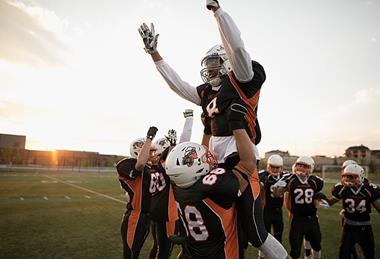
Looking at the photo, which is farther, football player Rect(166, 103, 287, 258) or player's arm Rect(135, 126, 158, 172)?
player's arm Rect(135, 126, 158, 172)

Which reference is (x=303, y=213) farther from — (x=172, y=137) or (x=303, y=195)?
(x=172, y=137)

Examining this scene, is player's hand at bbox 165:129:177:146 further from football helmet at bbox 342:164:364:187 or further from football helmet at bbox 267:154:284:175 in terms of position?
football helmet at bbox 267:154:284:175

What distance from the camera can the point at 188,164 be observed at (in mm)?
2688

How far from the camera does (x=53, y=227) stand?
964 cm

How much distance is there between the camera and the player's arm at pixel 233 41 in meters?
2.55

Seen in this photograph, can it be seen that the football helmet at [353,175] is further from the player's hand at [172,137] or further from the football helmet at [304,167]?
the player's hand at [172,137]

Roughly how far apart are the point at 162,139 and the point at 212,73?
8.75 feet

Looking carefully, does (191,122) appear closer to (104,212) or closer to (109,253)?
(109,253)

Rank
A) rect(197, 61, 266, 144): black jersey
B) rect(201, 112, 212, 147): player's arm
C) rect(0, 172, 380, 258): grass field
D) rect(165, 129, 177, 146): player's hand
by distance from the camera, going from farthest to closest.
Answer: rect(0, 172, 380, 258): grass field < rect(165, 129, 177, 146): player's hand < rect(201, 112, 212, 147): player's arm < rect(197, 61, 266, 144): black jersey

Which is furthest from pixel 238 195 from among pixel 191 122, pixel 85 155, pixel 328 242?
pixel 85 155

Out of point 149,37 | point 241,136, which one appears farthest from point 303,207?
point 149,37

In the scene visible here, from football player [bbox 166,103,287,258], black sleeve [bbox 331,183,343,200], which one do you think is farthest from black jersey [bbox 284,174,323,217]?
football player [bbox 166,103,287,258]

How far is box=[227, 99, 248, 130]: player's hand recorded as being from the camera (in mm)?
2695

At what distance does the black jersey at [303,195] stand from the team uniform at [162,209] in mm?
2938
